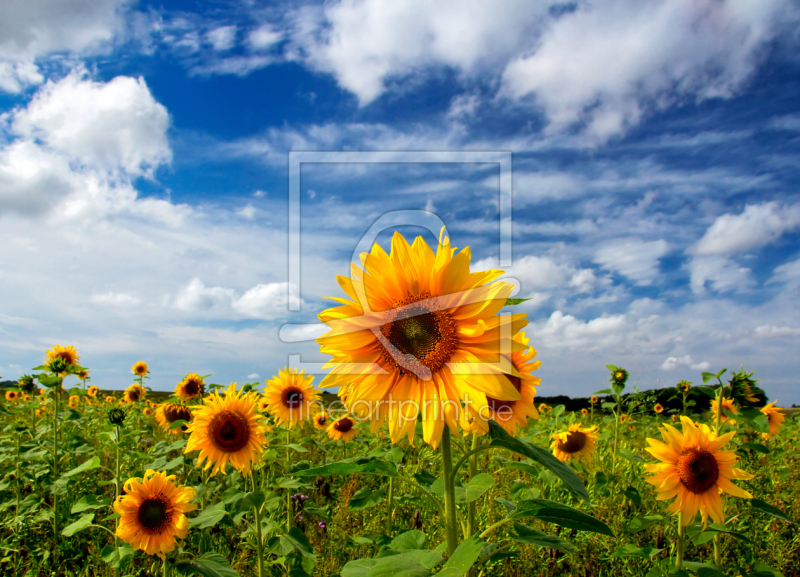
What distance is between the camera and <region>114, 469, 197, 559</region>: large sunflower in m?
2.98

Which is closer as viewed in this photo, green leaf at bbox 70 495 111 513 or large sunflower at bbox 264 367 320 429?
green leaf at bbox 70 495 111 513

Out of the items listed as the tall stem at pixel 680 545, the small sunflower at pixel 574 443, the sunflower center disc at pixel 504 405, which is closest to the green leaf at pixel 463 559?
the sunflower center disc at pixel 504 405

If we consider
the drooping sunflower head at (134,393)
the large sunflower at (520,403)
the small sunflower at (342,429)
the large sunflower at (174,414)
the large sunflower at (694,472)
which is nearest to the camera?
the large sunflower at (520,403)

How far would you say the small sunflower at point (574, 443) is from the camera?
13.8 feet

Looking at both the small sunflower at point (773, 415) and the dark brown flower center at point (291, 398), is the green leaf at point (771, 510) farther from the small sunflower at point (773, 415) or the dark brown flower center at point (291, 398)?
the dark brown flower center at point (291, 398)

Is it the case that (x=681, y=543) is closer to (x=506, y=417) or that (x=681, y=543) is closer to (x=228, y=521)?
(x=506, y=417)

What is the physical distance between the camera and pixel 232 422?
344cm

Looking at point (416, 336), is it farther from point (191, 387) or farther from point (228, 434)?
point (191, 387)

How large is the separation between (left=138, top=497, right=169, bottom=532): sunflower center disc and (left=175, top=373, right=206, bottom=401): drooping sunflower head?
2172 mm

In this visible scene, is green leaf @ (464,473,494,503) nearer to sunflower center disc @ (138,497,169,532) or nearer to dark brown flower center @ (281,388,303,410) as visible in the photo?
sunflower center disc @ (138,497,169,532)

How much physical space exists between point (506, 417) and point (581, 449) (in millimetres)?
2684

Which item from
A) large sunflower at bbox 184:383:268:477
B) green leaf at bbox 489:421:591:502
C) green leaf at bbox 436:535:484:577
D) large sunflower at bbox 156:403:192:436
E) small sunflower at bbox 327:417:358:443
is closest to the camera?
green leaf at bbox 436:535:484:577

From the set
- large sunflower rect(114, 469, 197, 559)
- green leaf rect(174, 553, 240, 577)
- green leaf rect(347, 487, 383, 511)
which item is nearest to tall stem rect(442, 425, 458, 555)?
green leaf rect(347, 487, 383, 511)

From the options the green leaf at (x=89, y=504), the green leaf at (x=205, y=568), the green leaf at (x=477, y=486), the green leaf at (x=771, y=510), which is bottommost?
the green leaf at (x=205, y=568)
